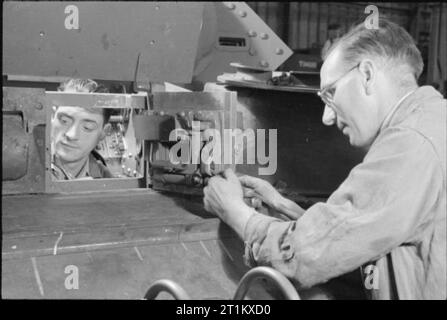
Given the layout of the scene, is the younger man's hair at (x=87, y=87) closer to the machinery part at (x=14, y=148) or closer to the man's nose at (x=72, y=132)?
the man's nose at (x=72, y=132)

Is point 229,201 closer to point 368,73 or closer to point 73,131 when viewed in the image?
point 368,73

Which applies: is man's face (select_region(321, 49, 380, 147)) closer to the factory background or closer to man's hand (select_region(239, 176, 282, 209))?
man's hand (select_region(239, 176, 282, 209))

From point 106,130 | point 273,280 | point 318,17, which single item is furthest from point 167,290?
point 318,17

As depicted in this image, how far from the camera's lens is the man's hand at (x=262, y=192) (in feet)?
5.97

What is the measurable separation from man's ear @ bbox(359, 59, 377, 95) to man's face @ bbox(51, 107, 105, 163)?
5.67 feet

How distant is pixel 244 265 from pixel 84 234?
19.5 inches

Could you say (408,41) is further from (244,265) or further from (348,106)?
(244,265)

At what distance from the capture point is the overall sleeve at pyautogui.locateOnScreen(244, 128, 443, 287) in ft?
4.26

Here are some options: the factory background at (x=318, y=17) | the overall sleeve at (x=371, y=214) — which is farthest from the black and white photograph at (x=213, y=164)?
the factory background at (x=318, y=17)

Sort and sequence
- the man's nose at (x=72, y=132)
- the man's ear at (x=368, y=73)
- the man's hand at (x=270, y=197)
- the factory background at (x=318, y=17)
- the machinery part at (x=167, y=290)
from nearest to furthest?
the machinery part at (x=167, y=290), the man's ear at (x=368, y=73), the man's hand at (x=270, y=197), the man's nose at (x=72, y=132), the factory background at (x=318, y=17)

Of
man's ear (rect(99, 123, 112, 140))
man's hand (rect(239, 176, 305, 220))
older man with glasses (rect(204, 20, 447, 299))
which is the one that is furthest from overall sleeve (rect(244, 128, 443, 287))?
man's ear (rect(99, 123, 112, 140))

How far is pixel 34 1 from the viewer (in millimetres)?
1885

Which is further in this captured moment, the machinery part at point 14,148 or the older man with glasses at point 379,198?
the machinery part at point 14,148

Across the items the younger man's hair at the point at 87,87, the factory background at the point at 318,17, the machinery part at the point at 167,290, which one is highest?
the factory background at the point at 318,17
